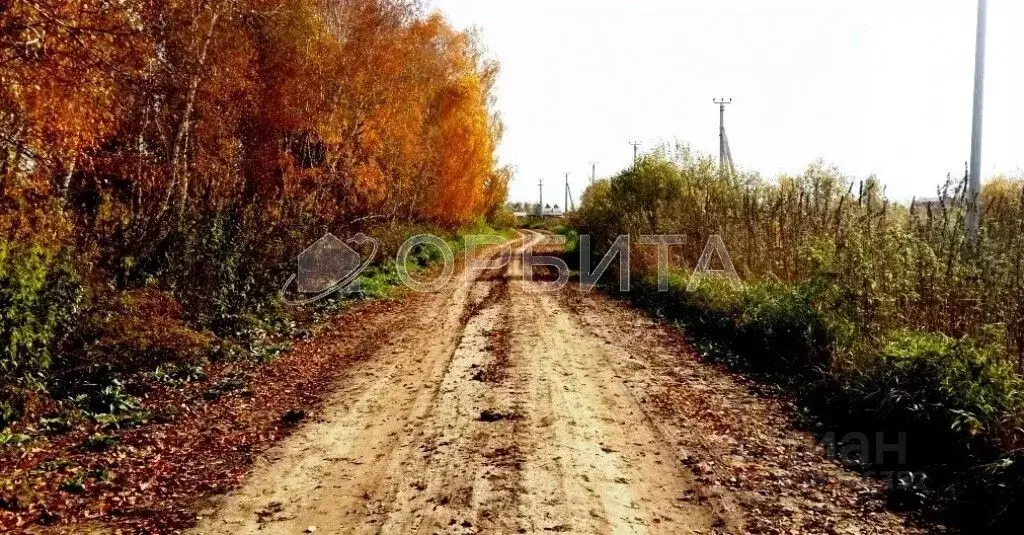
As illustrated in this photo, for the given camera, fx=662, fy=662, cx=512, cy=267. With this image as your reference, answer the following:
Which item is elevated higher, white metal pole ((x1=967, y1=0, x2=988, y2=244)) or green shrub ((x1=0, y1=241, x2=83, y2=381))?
white metal pole ((x1=967, y1=0, x2=988, y2=244))

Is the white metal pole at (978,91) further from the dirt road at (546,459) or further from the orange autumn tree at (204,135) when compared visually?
the orange autumn tree at (204,135)

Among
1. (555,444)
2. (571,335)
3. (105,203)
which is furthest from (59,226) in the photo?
(571,335)

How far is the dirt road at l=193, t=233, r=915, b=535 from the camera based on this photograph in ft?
15.5

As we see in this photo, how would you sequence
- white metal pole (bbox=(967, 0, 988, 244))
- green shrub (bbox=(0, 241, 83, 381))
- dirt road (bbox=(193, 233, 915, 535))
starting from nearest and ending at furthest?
dirt road (bbox=(193, 233, 915, 535)) → green shrub (bbox=(0, 241, 83, 381)) → white metal pole (bbox=(967, 0, 988, 244))

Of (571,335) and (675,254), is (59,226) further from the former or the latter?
(675,254)

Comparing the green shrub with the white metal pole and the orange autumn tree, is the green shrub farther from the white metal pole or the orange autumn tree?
the white metal pole

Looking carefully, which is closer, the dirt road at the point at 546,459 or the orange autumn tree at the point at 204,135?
the dirt road at the point at 546,459

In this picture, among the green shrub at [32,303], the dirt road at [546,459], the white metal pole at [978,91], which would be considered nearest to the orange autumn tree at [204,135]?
the green shrub at [32,303]

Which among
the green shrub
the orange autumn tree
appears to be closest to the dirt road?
the green shrub

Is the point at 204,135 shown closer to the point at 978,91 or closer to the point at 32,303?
the point at 32,303

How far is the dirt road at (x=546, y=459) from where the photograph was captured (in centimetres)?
472

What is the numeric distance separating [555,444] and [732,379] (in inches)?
140

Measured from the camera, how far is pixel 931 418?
19.4ft

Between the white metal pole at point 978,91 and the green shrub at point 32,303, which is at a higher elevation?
the white metal pole at point 978,91
